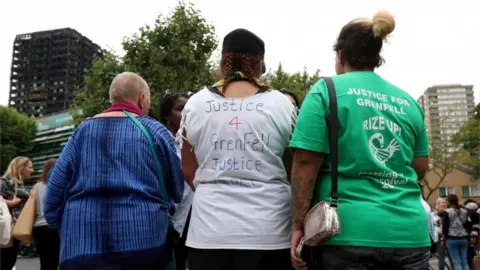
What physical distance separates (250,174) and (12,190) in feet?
17.4

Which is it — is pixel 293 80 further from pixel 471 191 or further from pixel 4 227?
pixel 471 191

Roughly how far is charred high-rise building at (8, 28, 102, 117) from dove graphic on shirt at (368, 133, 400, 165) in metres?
101

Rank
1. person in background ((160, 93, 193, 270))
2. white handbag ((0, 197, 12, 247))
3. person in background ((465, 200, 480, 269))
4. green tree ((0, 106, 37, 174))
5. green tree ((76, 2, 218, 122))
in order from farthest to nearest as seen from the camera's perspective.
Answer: green tree ((0, 106, 37, 174)), green tree ((76, 2, 218, 122)), person in background ((465, 200, 480, 269)), white handbag ((0, 197, 12, 247)), person in background ((160, 93, 193, 270))

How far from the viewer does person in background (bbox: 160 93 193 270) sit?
11.0 feet

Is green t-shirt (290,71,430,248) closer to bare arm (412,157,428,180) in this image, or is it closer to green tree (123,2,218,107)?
bare arm (412,157,428,180)

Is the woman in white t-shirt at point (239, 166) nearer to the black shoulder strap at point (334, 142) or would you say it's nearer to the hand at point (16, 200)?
the black shoulder strap at point (334, 142)

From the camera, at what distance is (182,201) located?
349 cm

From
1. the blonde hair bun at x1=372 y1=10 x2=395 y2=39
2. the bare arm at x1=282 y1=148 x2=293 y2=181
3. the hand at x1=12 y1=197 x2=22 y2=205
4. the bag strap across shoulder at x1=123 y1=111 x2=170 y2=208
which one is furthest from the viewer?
the hand at x1=12 y1=197 x2=22 y2=205

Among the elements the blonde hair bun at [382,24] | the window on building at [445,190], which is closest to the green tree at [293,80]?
the blonde hair bun at [382,24]

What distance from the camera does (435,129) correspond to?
45031 millimetres

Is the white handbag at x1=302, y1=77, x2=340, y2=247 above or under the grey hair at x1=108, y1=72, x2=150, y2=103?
under

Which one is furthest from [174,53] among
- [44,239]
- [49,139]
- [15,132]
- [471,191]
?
[471,191]

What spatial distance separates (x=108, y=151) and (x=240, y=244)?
1009 mm

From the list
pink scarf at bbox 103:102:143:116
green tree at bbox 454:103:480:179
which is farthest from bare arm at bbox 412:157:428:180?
green tree at bbox 454:103:480:179
